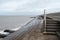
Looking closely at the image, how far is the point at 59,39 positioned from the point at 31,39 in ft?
2.97

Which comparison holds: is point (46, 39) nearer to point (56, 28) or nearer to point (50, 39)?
point (50, 39)

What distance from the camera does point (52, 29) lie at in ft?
21.6

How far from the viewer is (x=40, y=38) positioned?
5.18 m

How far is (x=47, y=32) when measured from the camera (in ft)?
20.2

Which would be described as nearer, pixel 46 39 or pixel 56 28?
pixel 46 39

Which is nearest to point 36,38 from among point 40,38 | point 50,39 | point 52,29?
point 40,38

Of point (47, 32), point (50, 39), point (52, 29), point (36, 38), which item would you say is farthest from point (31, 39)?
point (52, 29)

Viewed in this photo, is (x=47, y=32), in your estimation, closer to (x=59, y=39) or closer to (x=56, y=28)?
(x=56, y=28)

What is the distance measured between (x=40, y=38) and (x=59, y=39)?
647 millimetres

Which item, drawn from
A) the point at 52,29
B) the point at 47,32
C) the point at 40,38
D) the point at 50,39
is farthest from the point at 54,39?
the point at 52,29

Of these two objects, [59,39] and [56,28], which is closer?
[59,39]

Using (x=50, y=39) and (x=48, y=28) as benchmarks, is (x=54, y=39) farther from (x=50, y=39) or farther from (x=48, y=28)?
(x=48, y=28)

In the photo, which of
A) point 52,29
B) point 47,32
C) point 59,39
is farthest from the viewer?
point 52,29

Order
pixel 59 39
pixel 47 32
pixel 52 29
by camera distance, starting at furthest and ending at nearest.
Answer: pixel 52 29 < pixel 47 32 < pixel 59 39
